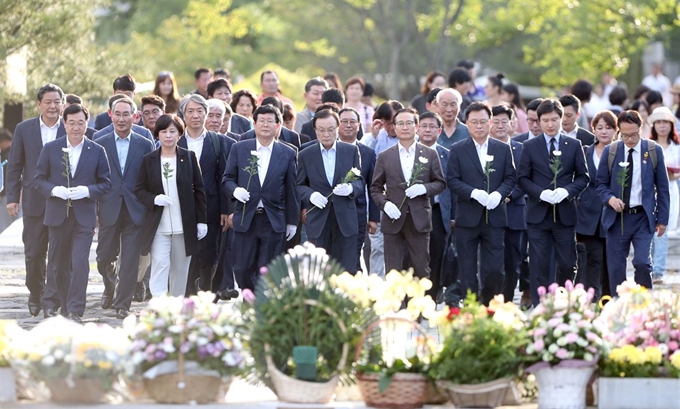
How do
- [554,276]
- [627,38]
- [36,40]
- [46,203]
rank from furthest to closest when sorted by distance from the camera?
1. [627,38]
2. [36,40]
3. [554,276]
4. [46,203]

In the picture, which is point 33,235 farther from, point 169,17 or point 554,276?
point 169,17

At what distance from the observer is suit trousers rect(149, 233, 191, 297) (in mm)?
13789

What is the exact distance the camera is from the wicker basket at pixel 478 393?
968 centimetres

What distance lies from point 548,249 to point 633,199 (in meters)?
0.95

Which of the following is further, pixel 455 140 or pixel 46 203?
pixel 455 140

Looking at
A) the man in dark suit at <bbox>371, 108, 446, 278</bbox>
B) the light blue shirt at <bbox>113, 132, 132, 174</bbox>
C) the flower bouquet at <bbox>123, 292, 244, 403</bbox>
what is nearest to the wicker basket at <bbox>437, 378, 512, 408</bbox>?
the flower bouquet at <bbox>123, 292, 244, 403</bbox>

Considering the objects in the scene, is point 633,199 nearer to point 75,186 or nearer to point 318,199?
point 318,199

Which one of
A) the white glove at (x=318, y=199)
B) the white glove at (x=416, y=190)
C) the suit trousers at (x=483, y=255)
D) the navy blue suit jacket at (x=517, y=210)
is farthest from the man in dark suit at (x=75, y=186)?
the navy blue suit jacket at (x=517, y=210)

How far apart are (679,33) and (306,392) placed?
34.1 m

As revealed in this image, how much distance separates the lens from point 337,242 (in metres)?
14.1

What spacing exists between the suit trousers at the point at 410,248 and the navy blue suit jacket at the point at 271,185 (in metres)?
0.97

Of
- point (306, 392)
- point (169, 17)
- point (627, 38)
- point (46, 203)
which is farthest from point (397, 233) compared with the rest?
Answer: point (169, 17)

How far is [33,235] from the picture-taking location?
14219 mm

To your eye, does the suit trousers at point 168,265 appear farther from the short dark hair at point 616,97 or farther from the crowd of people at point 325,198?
the short dark hair at point 616,97
